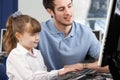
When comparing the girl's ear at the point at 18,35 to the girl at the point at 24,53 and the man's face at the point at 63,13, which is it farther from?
the man's face at the point at 63,13

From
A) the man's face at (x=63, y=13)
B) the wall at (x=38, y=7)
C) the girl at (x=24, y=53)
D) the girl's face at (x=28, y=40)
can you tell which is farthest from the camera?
the wall at (x=38, y=7)

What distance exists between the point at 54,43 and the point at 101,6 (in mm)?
2663

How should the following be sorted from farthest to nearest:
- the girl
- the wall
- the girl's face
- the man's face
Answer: the wall
the man's face
the girl's face
the girl

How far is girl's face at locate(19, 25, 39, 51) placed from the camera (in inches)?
61.1

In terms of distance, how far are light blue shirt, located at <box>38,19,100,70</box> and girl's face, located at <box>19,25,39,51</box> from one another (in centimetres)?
12

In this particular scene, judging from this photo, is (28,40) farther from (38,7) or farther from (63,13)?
(38,7)

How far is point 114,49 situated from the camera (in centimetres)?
112

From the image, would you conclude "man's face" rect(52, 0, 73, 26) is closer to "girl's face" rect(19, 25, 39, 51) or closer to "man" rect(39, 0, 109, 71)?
"man" rect(39, 0, 109, 71)

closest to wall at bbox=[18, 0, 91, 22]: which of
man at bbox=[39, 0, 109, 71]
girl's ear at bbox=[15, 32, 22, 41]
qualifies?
man at bbox=[39, 0, 109, 71]

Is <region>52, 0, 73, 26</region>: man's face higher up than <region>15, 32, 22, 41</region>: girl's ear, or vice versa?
<region>52, 0, 73, 26</region>: man's face

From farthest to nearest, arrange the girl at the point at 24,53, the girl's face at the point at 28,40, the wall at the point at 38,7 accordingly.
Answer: the wall at the point at 38,7 < the girl's face at the point at 28,40 < the girl at the point at 24,53

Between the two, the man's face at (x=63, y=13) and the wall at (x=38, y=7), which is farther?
the wall at (x=38, y=7)

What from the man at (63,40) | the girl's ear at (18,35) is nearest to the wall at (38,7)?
the man at (63,40)

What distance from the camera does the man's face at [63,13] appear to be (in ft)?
5.63
